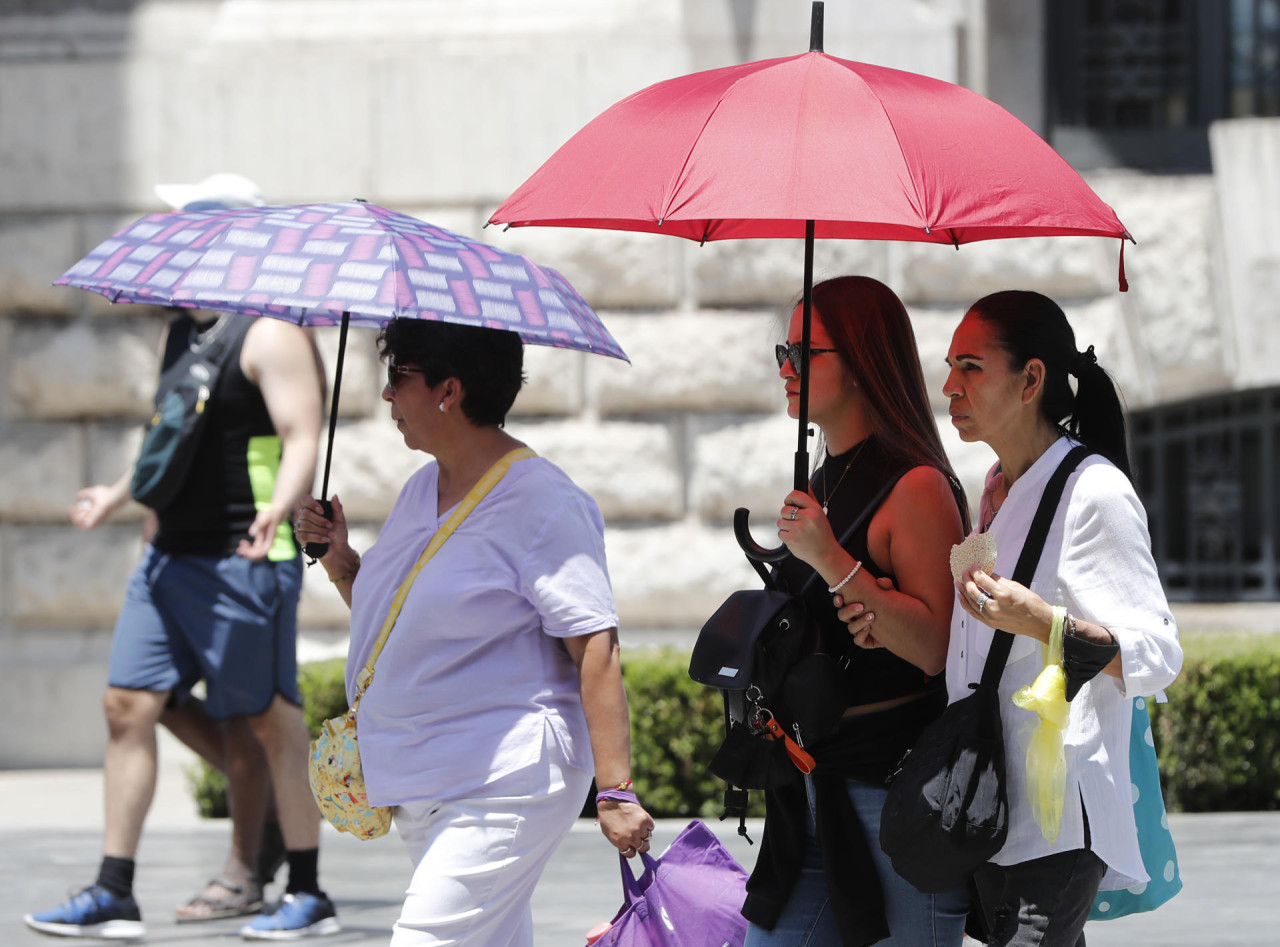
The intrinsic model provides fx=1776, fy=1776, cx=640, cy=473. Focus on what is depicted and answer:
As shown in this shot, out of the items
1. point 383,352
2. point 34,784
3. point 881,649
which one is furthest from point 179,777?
point 881,649

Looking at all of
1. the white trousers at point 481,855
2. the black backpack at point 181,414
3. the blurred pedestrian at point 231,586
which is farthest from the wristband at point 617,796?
the black backpack at point 181,414

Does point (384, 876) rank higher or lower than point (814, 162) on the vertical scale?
lower

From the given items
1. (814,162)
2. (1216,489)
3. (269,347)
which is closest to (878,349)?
(814,162)

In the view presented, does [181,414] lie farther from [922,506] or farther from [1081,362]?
[1081,362]

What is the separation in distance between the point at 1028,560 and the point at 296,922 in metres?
3.05

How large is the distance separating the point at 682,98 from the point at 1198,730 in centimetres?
460

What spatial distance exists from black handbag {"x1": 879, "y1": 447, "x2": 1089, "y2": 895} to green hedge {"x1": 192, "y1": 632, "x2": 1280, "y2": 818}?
4166 mm

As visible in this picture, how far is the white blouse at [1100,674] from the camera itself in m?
2.77

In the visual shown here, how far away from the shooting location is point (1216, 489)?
29.0 ft

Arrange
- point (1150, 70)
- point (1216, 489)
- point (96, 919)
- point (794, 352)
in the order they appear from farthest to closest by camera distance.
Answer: point (1150, 70) < point (1216, 489) < point (96, 919) < point (794, 352)

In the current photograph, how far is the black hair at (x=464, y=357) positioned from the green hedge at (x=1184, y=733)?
373cm

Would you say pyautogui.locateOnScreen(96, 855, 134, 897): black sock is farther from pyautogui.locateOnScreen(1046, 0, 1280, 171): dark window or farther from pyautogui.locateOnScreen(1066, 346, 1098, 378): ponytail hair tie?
pyautogui.locateOnScreen(1046, 0, 1280, 171): dark window

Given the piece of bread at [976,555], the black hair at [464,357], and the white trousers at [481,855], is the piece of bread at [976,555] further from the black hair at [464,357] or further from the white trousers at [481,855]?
the black hair at [464,357]

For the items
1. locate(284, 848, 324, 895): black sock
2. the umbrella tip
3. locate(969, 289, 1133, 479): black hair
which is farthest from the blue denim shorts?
locate(969, 289, 1133, 479): black hair
